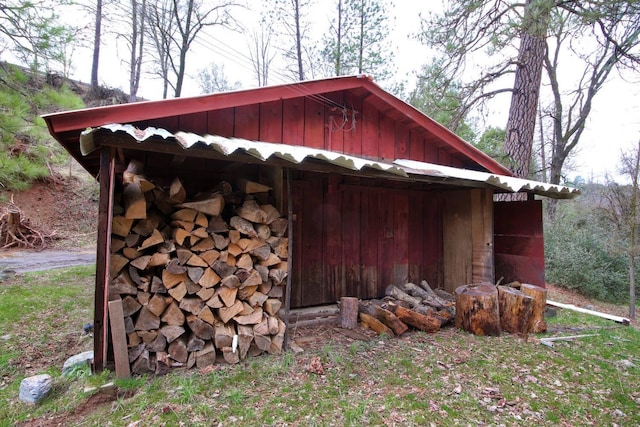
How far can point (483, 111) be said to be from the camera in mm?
7363

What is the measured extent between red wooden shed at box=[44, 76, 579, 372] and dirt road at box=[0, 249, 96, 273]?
11.9ft

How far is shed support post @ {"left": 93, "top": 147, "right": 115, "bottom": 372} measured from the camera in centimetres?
277

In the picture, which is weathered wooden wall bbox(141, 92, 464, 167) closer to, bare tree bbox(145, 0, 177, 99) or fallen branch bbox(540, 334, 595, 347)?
fallen branch bbox(540, 334, 595, 347)

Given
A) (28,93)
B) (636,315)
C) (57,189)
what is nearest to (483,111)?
(636,315)

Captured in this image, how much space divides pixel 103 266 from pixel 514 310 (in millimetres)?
4504

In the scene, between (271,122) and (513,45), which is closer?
(271,122)

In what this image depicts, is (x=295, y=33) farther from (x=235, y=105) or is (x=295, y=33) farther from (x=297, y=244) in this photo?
(x=297, y=244)

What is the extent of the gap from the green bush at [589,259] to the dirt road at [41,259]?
1291 centimetres

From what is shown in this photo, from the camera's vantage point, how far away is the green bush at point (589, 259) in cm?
896

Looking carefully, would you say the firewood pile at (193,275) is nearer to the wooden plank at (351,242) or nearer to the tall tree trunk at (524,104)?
the wooden plank at (351,242)

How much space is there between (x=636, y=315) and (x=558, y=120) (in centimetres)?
771

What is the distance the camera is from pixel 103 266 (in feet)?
9.14

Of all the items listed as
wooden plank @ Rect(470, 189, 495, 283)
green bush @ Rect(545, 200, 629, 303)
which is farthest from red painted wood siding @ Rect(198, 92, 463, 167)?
green bush @ Rect(545, 200, 629, 303)

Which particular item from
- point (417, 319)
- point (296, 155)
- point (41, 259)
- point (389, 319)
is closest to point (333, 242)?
point (389, 319)
